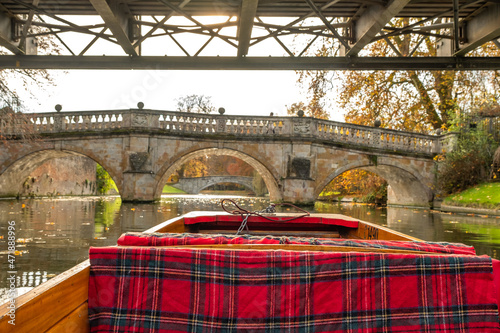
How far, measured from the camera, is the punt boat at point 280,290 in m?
1.17

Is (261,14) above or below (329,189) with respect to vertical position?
above

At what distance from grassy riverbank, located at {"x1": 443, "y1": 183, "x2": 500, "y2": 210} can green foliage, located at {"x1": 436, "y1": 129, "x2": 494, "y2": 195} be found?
1.91ft

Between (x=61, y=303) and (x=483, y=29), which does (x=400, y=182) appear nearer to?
(x=483, y=29)

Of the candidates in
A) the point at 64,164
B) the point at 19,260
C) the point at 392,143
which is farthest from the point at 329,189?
the point at 19,260

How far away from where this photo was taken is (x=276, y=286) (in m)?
1.17

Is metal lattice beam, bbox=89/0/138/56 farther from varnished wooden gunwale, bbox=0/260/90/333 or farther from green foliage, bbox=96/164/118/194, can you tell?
green foliage, bbox=96/164/118/194

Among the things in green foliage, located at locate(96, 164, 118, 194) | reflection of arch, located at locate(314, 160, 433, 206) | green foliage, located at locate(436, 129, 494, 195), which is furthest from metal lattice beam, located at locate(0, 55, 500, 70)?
green foliage, located at locate(96, 164, 118, 194)

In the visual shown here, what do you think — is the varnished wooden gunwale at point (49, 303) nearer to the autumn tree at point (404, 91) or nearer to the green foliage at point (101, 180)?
the autumn tree at point (404, 91)

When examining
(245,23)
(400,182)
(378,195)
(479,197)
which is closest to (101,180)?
(378,195)

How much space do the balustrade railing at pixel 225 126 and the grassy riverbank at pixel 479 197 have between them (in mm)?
2584

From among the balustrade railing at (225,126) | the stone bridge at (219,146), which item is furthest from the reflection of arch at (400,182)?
the balustrade railing at (225,126)

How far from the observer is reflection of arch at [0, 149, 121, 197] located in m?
15.0

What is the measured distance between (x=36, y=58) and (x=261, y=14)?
3.53 metres

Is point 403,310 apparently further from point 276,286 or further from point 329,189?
point 329,189
